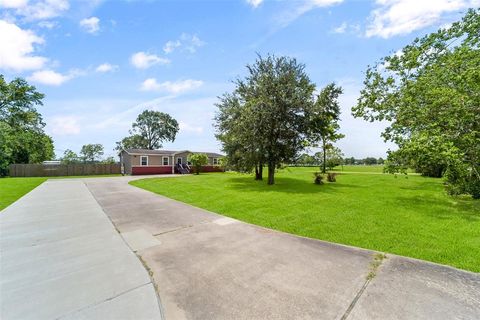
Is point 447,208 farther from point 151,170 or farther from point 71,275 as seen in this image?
point 151,170

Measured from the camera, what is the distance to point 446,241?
415 centimetres

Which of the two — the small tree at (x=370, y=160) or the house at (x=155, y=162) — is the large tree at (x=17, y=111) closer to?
the house at (x=155, y=162)

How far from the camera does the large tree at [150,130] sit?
47.6 m

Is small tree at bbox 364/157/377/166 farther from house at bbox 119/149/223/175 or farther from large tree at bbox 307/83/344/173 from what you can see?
large tree at bbox 307/83/344/173

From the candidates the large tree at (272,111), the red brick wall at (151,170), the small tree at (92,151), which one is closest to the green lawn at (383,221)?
the large tree at (272,111)

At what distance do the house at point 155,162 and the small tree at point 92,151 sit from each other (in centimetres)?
3885

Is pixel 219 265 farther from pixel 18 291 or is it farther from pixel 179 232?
pixel 18 291

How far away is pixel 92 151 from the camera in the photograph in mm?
61438

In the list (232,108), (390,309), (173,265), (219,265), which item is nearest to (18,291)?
(173,265)

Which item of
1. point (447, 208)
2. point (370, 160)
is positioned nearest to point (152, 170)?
point (447, 208)

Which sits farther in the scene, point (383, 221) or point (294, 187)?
point (294, 187)

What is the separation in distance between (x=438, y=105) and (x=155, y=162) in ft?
91.3

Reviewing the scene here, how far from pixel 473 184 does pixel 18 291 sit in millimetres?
13031

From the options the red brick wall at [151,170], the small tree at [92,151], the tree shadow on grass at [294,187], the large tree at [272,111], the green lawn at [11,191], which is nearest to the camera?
the green lawn at [11,191]
